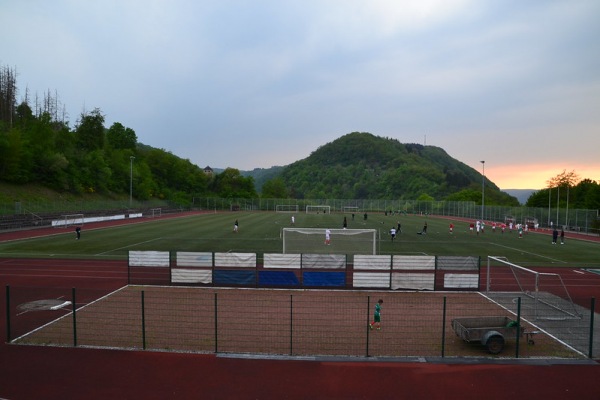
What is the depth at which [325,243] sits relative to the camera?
30.5 meters

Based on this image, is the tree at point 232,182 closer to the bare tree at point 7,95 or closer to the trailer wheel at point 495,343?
the bare tree at point 7,95

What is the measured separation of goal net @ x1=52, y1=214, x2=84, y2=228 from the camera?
50812 mm

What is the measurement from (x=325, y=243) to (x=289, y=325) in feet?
55.2

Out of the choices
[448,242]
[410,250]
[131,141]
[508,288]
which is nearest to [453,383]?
[508,288]

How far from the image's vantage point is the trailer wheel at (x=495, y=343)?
11.7 meters

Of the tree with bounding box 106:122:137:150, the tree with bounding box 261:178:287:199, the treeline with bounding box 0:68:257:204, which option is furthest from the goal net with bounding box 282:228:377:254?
the tree with bounding box 106:122:137:150

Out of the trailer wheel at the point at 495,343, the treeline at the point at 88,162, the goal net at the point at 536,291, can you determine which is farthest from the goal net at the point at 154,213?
the trailer wheel at the point at 495,343

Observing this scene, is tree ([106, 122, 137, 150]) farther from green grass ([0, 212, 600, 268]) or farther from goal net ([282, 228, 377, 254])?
goal net ([282, 228, 377, 254])

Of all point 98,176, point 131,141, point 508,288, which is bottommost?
point 508,288

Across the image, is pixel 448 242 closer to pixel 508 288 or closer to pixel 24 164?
pixel 508 288

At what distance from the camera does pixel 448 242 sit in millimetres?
38875

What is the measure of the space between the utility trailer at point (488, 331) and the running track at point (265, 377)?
643mm

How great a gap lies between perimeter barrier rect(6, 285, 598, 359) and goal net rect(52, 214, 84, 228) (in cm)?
3724

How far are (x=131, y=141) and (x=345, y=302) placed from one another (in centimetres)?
13670
